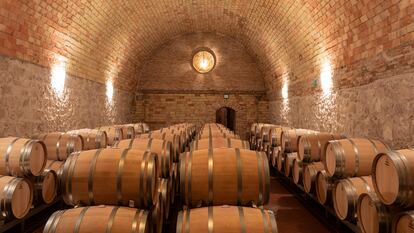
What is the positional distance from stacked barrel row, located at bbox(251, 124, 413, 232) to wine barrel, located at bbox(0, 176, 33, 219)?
3.61m

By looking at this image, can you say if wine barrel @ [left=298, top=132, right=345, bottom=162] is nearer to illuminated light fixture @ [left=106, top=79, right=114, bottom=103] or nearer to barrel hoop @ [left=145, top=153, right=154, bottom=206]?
barrel hoop @ [left=145, top=153, right=154, bottom=206]

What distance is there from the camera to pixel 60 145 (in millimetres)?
4910

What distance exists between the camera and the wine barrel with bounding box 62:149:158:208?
2.60 meters

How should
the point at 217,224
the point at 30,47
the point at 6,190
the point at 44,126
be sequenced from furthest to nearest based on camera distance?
the point at 44,126 < the point at 30,47 < the point at 6,190 < the point at 217,224

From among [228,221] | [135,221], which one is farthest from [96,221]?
[228,221]

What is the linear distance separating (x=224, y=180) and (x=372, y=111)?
360cm

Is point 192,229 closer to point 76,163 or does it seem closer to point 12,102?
point 76,163

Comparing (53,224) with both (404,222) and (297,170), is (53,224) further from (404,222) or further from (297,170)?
(297,170)

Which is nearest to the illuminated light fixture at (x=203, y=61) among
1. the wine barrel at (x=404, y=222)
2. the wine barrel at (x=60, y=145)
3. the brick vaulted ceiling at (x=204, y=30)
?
the brick vaulted ceiling at (x=204, y=30)

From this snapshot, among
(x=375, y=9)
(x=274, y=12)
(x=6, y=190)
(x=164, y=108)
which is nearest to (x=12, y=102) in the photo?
(x=6, y=190)

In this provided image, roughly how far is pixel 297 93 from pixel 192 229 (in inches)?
328

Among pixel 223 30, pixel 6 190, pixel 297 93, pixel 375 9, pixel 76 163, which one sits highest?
pixel 223 30

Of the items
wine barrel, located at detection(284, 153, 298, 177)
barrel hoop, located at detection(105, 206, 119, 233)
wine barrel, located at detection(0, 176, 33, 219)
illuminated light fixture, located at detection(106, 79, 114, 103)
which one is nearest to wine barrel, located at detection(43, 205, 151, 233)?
barrel hoop, located at detection(105, 206, 119, 233)

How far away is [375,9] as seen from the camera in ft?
15.4
